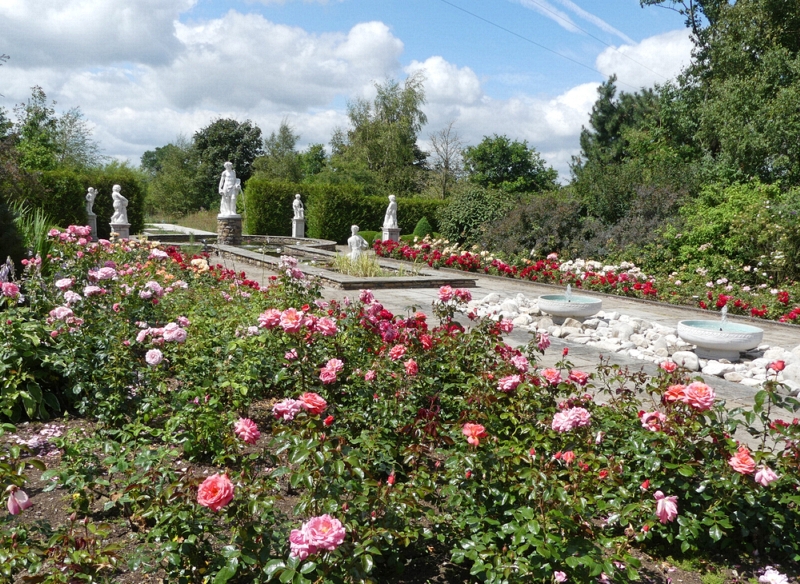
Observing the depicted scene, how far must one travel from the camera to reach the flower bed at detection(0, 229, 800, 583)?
2059mm

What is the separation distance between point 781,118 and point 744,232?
4.44 meters

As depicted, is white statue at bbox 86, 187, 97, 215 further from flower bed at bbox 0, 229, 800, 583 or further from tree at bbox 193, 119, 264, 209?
tree at bbox 193, 119, 264, 209

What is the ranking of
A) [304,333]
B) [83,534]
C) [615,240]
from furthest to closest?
[615,240]
[304,333]
[83,534]

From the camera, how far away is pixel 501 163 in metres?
34.2

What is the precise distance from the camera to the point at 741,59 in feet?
57.3

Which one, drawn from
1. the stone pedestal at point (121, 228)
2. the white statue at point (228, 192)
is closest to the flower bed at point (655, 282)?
the white statue at point (228, 192)

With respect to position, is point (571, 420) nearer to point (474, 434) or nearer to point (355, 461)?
point (474, 434)

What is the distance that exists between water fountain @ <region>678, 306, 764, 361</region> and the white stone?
29cm

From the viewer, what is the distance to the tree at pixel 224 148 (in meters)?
40.6

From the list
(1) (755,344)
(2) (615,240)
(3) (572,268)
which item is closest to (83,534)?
(1) (755,344)

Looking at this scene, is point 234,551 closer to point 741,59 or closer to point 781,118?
point 781,118

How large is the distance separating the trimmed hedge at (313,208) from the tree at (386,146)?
940 centimetres

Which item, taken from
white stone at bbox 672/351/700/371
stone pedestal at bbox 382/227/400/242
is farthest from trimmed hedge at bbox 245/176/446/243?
white stone at bbox 672/351/700/371

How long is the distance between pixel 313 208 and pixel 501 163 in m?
13.6
